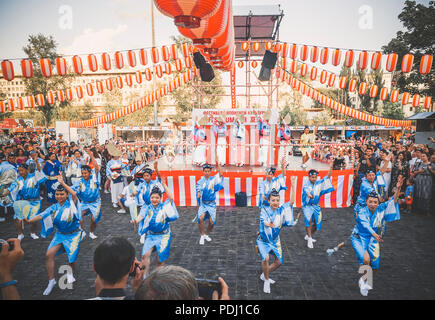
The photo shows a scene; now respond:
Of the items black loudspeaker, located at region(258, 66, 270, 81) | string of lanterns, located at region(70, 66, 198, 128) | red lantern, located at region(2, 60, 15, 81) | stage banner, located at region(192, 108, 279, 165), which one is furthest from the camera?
string of lanterns, located at region(70, 66, 198, 128)

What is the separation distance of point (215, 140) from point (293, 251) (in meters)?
9.75

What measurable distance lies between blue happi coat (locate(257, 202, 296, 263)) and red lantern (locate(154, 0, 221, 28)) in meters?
3.12

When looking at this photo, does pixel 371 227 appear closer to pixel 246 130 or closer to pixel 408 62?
pixel 408 62

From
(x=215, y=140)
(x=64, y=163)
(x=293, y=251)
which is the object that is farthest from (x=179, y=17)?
(x=215, y=140)

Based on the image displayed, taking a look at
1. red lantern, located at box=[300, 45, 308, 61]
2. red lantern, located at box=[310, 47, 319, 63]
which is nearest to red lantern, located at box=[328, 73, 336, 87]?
red lantern, located at box=[310, 47, 319, 63]

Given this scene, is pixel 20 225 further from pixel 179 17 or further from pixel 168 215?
pixel 179 17

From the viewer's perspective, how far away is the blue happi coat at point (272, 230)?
4.09 meters

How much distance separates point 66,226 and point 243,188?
223 inches

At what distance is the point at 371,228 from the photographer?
4.04 m

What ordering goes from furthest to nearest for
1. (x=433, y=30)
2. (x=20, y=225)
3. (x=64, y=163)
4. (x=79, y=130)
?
(x=79, y=130)
(x=433, y=30)
(x=64, y=163)
(x=20, y=225)

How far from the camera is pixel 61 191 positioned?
427cm

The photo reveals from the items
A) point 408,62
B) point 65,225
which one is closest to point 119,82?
point 65,225

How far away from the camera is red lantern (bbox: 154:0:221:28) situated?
3293 mm

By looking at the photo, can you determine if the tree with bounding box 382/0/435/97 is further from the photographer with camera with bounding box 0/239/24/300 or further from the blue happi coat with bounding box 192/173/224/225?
the photographer with camera with bounding box 0/239/24/300
